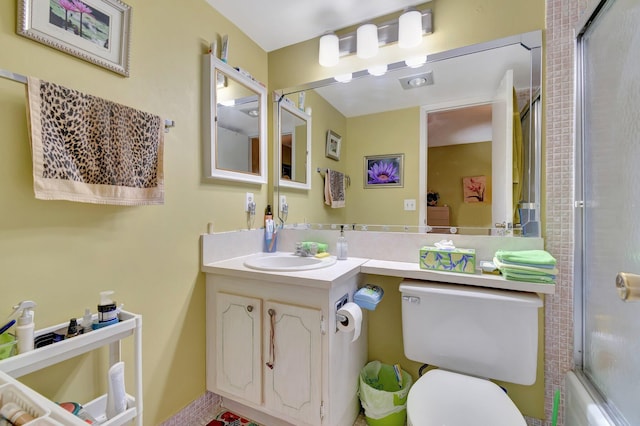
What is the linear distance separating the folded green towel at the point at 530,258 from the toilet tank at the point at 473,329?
15 cm

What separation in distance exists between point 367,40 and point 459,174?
36.7 inches

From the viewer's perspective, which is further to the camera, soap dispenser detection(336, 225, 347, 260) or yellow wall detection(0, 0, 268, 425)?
soap dispenser detection(336, 225, 347, 260)

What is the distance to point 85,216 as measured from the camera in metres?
1.05

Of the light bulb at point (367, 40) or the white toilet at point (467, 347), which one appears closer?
the white toilet at point (467, 347)

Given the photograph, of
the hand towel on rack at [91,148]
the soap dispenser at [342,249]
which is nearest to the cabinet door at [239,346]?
the soap dispenser at [342,249]

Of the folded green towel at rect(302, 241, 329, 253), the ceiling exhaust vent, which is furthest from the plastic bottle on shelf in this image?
the ceiling exhaust vent

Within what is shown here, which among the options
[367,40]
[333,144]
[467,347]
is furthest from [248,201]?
[467,347]

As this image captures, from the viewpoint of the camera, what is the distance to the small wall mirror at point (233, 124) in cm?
151

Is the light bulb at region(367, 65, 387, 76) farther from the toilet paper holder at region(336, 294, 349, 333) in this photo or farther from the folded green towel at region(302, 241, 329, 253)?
the toilet paper holder at region(336, 294, 349, 333)

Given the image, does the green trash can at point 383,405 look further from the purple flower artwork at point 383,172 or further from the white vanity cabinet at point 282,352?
the purple flower artwork at point 383,172

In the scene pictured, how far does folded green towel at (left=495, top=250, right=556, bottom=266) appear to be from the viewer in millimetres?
1106

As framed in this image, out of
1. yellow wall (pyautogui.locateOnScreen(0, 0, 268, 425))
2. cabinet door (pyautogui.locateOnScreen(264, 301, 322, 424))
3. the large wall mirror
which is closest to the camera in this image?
yellow wall (pyautogui.locateOnScreen(0, 0, 268, 425))

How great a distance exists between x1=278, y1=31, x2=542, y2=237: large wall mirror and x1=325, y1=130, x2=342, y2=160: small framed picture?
0.08 meters

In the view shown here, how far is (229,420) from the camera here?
58.9 inches
